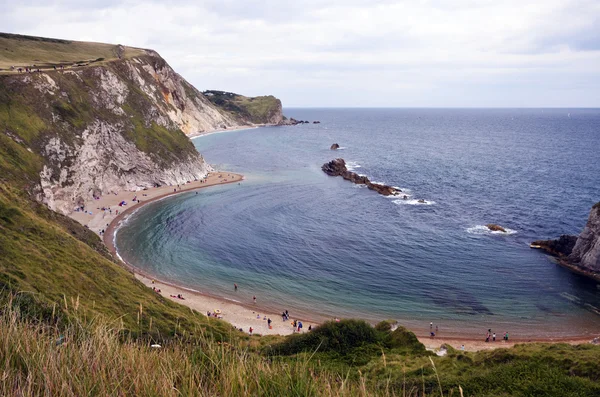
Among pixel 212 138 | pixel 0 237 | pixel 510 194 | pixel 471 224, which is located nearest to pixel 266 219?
pixel 471 224

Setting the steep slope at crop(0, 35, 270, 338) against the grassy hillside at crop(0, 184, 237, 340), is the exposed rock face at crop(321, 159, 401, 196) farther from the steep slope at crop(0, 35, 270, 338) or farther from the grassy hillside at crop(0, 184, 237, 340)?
the grassy hillside at crop(0, 184, 237, 340)

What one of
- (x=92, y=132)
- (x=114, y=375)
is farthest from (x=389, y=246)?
(x=92, y=132)

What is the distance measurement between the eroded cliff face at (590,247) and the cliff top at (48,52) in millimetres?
93421

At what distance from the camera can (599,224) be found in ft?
158

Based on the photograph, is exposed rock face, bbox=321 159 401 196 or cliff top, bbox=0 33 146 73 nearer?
exposed rock face, bbox=321 159 401 196

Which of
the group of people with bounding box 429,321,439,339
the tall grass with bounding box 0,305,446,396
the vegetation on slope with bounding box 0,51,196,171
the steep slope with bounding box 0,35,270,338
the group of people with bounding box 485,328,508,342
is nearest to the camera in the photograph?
the tall grass with bounding box 0,305,446,396

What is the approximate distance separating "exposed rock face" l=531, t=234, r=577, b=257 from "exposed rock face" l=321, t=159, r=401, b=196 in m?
31.6

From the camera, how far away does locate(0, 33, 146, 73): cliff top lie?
90.2 meters

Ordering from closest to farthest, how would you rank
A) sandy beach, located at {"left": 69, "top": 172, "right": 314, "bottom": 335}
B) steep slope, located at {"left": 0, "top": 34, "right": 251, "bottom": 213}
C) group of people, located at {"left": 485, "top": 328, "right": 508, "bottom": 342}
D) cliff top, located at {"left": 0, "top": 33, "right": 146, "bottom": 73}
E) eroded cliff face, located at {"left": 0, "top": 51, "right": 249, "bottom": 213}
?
group of people, located at {"left": 485, "top": 328, "right": 508, "bottom": 342} → sandy beach, located at {"left": 69, "top": 172, "right": 314, "bottom": 335} → steep slope, located at {"left": 0, "top": 34, "right": 251, "bottom": 213} → eroded cliff face, located at {"left": 0, "top": 51, "right": 249, "bottom": 213} → cliff top, located at {"left": 0, "top": 33, "right": 146, "bottom": 73}

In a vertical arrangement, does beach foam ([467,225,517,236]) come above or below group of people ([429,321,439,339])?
above

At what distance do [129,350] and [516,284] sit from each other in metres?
47.7

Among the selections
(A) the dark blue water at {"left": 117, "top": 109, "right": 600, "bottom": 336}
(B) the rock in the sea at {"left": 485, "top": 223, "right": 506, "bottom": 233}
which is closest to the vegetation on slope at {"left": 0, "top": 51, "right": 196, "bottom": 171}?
(A) the dark blue water at {"left": 117, "top": 109, "right": 600, "bottom": 336}

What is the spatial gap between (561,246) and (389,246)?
22431mm

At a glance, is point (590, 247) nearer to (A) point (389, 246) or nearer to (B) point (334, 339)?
(A) point (389, 246)
